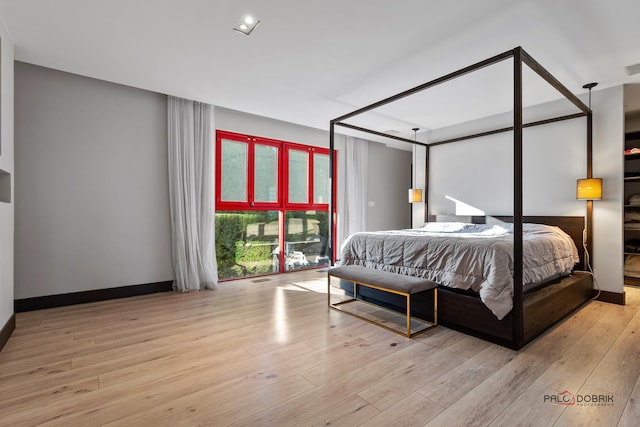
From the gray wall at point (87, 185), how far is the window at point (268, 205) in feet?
2.63

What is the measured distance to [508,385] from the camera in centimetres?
177

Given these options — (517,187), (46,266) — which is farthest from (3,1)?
(517,187)

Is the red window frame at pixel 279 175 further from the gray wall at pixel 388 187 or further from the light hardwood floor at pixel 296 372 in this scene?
the light hardwood floor at pixel 296 372

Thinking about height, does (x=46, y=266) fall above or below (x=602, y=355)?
above

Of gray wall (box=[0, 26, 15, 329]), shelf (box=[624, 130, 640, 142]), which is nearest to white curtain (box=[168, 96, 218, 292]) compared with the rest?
gray wall (box=[0, 26, 15, 329])

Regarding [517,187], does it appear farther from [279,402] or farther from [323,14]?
[279,402]

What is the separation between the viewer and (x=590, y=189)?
3.37 meters

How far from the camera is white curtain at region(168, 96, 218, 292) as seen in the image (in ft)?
12.7

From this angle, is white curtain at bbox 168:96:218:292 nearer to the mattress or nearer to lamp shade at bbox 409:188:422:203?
the mattress

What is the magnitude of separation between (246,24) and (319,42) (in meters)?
0.61

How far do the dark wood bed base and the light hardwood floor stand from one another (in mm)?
92

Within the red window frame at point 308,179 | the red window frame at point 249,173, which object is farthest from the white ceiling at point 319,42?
the red window frame at point 308,179

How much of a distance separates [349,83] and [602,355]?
10.5ft

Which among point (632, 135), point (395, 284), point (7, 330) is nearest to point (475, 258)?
point (395, 284)
